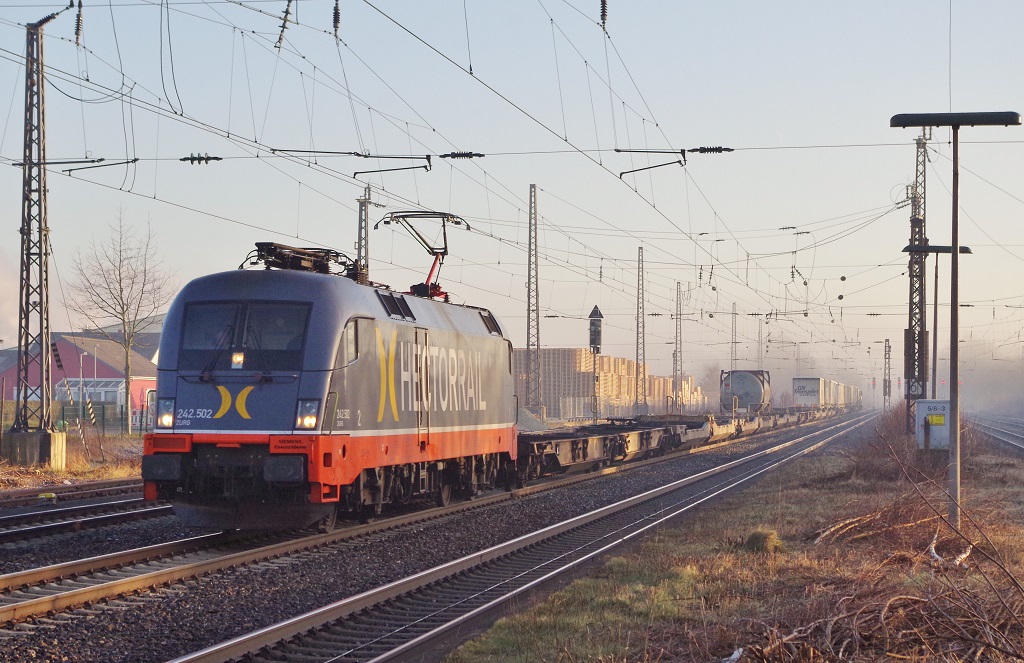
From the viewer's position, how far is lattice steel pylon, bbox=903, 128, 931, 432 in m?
36.4

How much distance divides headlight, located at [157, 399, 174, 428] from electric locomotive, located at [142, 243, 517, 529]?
0.6 inches

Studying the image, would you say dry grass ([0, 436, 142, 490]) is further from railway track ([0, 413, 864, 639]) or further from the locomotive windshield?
railway track ([0, 413, 864, 639])

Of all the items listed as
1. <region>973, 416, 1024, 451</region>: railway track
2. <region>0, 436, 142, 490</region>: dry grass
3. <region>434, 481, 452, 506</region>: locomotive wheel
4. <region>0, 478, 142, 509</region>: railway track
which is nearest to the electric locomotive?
<region>434, 481, 452, 506</region>: locomotive wheel

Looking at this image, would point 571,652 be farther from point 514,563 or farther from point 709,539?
point 709,539

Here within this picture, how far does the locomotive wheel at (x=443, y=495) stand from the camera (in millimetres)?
19672

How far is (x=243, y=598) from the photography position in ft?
35.7

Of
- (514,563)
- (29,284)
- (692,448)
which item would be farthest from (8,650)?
(692,448)

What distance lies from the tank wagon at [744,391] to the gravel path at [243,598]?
48.3m

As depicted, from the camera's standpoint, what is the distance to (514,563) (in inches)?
553

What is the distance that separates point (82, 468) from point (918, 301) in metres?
27.0

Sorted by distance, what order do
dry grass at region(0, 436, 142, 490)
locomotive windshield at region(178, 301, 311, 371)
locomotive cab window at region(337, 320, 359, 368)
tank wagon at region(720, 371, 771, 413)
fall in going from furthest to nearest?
tank wagon at region(720, 371, 771, 413)
dry grass at region(0, 436, 142, 490)
locomotive cab window at region(337, 320, 359, 368)
locomotive windshield at region(178, 301, 311, 371)

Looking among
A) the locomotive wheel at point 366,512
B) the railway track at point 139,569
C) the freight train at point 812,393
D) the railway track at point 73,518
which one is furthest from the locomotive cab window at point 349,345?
the freight train at point 812,393

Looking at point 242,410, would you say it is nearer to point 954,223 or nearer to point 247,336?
point 247,336

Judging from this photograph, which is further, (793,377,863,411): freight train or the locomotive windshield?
(793,377,863,411): freight train
